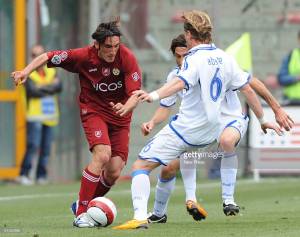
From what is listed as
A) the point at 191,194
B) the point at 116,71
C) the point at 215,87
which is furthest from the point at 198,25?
the point at 191,194

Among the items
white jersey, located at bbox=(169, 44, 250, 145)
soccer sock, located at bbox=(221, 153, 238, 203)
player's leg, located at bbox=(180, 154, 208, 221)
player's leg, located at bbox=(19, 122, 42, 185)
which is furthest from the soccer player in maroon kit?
player's leg, located at bbox=(19, 122, 42, 185)

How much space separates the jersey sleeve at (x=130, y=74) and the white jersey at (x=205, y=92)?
2.03ft

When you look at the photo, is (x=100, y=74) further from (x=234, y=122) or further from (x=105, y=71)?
(x=234, y=122)

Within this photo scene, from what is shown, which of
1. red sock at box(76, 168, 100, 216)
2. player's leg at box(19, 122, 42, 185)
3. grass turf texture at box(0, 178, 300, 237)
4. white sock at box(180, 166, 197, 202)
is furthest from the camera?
player's leg at box(19, 122, 42, 185)

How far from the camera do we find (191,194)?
475 inches

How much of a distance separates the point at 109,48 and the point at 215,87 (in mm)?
1210

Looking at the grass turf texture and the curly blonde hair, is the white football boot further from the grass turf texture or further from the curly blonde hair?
the curly blonde hair

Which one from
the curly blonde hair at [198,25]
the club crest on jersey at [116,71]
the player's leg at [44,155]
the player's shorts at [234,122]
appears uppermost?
the curly blonde hair at [198,25]

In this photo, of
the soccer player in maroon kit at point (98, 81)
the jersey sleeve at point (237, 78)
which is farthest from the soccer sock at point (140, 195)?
the jersey sleeve at point (237, 78)

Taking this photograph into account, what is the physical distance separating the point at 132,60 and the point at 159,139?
42.6 inches

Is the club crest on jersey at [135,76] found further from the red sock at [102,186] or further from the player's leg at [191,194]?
the red sock at [102,186]

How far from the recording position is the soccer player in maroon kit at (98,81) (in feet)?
38.4

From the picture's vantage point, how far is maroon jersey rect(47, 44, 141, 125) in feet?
38.8

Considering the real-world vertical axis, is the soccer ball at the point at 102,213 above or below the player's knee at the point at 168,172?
below
